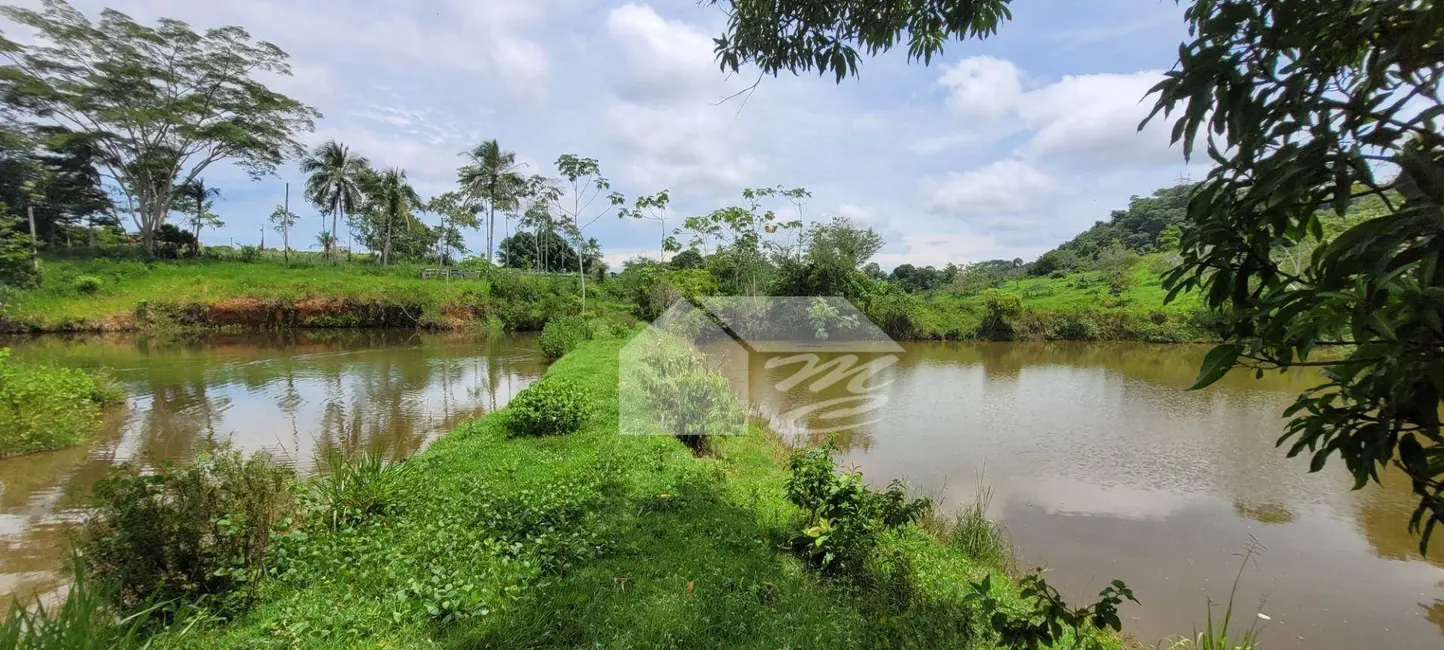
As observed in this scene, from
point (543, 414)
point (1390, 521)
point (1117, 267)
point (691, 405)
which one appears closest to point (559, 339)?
point (543, 414)

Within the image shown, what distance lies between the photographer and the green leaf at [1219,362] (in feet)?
3.68

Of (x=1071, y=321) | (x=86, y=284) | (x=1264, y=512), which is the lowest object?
(x=1264, y=512)

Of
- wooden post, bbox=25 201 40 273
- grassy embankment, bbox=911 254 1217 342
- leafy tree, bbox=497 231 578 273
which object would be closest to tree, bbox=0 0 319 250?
wooden post, bbox=25 201 40 273

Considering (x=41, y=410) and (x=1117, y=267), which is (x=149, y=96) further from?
(x=1117, y=267)

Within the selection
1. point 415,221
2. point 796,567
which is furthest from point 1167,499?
point 415,221

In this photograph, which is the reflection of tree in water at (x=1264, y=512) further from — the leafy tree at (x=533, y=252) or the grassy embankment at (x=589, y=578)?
the leafy tree at (x=533, y=252)

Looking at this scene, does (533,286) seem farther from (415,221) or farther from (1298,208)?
(1298,208)

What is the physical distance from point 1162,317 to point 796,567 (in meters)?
29.9

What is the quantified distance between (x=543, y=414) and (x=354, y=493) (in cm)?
283

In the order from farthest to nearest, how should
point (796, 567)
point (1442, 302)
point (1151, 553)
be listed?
point (1151, 553)
point (796, 567)
point (1442, 302)

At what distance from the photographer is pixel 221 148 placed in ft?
85.6

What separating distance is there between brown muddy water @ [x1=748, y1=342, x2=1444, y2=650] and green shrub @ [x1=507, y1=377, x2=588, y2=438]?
12.2 ft

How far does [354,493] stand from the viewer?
4328mm

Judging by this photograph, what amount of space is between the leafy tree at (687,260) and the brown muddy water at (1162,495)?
12306 millimetres
